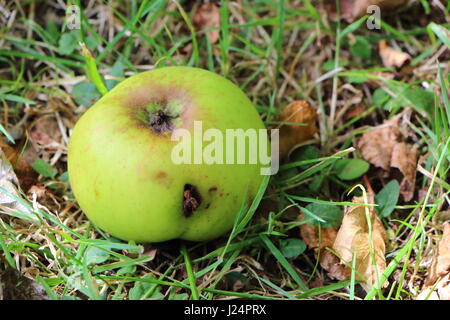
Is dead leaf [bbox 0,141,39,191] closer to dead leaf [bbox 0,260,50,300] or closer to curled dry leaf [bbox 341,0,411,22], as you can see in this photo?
dead leaf [bbox 0,260,50,300]

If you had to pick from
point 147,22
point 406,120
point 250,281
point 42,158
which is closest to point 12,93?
point 42,158

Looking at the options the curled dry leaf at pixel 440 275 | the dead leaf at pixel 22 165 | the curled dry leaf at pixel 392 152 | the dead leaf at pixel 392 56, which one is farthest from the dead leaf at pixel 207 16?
the curled dry leaf at pixel 440 275

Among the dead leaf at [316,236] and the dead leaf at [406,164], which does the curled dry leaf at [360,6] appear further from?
the dead leaf at [316,236]

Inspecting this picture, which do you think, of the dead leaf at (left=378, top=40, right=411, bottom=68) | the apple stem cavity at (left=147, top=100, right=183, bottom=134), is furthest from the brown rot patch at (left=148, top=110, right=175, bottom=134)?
the dead leaf at (left=378, top=40, right=411, bottom=68)

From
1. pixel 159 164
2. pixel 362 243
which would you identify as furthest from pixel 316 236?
pixel 159 164

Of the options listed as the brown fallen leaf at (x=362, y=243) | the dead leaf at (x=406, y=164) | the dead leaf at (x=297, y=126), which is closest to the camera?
the brown fallen leaf at (x=362, y=243)
